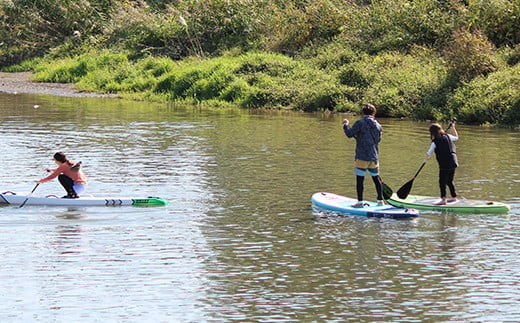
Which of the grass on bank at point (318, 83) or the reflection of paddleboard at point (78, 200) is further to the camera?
the grass on bank at point (318, 83)

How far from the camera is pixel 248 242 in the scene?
13352 millimetres

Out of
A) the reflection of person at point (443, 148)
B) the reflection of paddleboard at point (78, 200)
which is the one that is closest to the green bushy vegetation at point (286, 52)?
the reflection of person at point (443, 148)

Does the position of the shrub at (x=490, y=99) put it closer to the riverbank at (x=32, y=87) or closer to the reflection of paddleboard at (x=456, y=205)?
the reflection of paddleboard at (x=456, y=205)

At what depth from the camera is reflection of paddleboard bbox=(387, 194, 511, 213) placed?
15312 millimetres

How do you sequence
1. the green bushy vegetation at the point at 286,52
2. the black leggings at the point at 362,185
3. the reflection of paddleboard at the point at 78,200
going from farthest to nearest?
the green bushy vegetation at the point at 286,52
the reflection of paddleboard at the point at 78,200
the black leggings at the point at 362,185

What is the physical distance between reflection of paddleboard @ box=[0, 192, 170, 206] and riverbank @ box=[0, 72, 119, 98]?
22.9 m

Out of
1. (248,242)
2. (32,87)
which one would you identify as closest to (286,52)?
(32,87)

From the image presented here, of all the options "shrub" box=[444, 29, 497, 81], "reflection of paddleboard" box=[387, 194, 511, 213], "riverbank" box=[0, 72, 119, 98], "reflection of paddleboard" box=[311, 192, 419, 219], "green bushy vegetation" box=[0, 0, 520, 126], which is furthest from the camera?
"riverbank" box=[0, 72, 119, 98]

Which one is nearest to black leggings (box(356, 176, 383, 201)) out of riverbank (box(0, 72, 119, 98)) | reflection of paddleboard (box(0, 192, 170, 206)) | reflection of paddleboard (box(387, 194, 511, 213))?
reflection of paddleboard (box(387, 194, 511, 213))

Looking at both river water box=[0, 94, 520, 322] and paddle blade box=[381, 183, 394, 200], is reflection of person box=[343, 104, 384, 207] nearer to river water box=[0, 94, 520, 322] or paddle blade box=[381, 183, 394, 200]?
paddle blade box=[381, 183, 394, 200]

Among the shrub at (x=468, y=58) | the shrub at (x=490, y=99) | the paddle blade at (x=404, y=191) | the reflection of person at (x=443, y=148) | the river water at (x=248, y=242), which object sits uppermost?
the shrub at (x=468, y=58)

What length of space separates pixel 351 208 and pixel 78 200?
4333mm

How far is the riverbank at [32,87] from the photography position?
39.4 metres

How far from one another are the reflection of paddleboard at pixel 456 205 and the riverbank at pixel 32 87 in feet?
79.2
